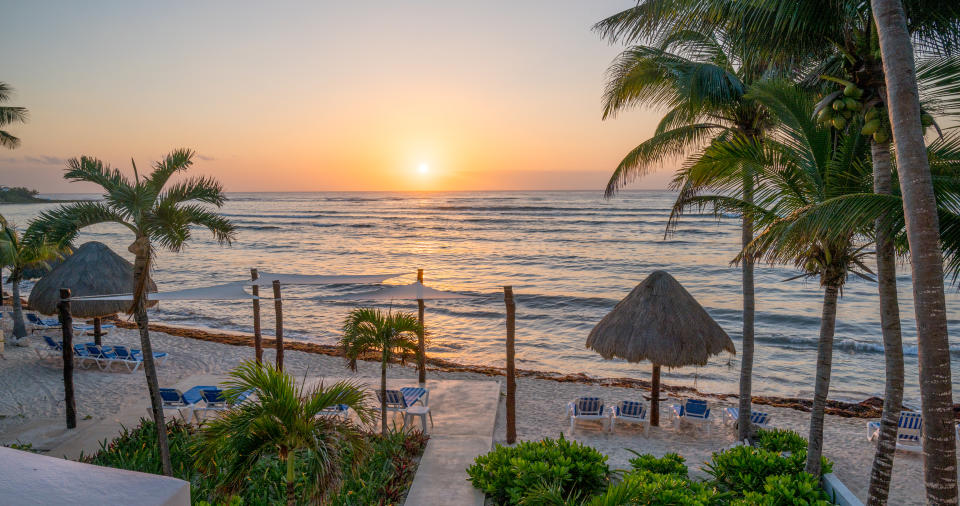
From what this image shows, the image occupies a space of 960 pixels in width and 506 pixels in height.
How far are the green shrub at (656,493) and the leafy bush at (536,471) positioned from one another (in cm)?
65

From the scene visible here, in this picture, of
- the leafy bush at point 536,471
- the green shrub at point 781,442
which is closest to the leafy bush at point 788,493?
the leafy bush at point 536,471

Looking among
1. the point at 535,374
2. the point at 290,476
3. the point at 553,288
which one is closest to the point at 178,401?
the point at 290,476

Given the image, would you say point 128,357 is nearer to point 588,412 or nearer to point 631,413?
point 588,412

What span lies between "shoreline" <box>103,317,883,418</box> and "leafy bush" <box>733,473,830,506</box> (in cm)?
661

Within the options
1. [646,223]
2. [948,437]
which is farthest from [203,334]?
[646,223]

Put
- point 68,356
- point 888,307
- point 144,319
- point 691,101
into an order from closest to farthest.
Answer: point 888,307, point 144,319, point 691,101, point 68,356

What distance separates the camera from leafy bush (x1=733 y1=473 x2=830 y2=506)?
531cm

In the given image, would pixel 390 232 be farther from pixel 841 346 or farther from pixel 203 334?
pixel 841 346

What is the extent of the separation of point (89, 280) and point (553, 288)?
730 inches

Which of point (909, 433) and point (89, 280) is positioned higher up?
point (89, 280)

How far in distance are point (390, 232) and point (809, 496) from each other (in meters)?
51.7

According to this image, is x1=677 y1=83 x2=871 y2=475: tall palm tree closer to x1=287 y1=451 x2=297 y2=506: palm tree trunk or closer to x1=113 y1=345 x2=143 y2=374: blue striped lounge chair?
x1=287 y1=451 x2=297 y2=506: palm tree trunk

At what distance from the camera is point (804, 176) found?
19.8 ft

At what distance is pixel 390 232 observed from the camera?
182 ft
